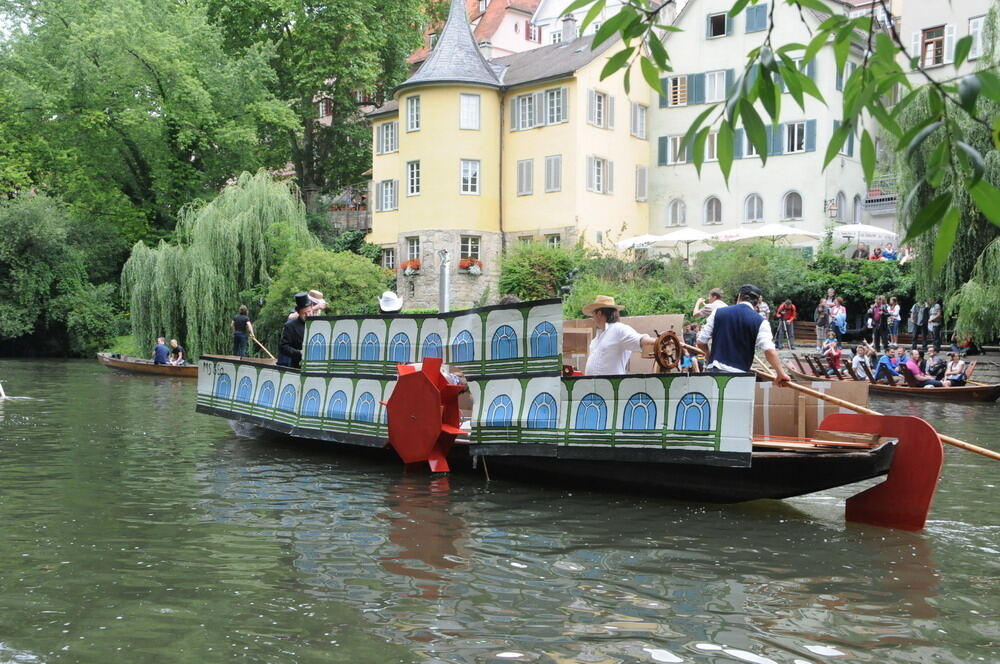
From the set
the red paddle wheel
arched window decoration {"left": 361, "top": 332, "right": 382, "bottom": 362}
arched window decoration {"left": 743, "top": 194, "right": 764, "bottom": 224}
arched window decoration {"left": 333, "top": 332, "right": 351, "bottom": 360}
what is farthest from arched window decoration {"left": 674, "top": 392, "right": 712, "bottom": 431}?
arched window decoration {"left": 743, "top": 194, "right": 764, "bottom": 224}

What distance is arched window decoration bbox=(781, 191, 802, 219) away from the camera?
133ft

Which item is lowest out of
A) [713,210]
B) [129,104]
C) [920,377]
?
A: [920,377]

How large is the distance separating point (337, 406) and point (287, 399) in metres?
1.27

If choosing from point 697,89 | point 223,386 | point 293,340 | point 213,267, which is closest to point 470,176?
point 697,89

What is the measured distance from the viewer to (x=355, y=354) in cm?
1301

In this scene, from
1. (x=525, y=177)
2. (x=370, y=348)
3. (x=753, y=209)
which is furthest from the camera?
(x=525, y=177)

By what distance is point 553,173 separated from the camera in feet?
138

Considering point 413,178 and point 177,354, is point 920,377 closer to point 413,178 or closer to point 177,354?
point 177,354

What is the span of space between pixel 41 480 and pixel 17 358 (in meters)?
33.5

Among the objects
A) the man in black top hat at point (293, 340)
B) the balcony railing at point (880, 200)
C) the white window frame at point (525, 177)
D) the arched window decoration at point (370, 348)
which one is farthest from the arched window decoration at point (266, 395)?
the balcony railing at point (880, 200)

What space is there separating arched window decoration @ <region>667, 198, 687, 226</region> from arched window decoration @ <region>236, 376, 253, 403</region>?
31.1m

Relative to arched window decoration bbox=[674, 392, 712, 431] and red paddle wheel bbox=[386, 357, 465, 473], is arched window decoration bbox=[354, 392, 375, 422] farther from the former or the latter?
arched window decoration bbox=[674, 392, 712, 431]

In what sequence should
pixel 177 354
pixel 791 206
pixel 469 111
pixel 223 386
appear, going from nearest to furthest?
1. pixel 223 386
2. pixel 177 354
3. pixel 791 206
4. pixel 469 111

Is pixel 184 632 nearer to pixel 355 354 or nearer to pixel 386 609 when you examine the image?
pixel 386 609
